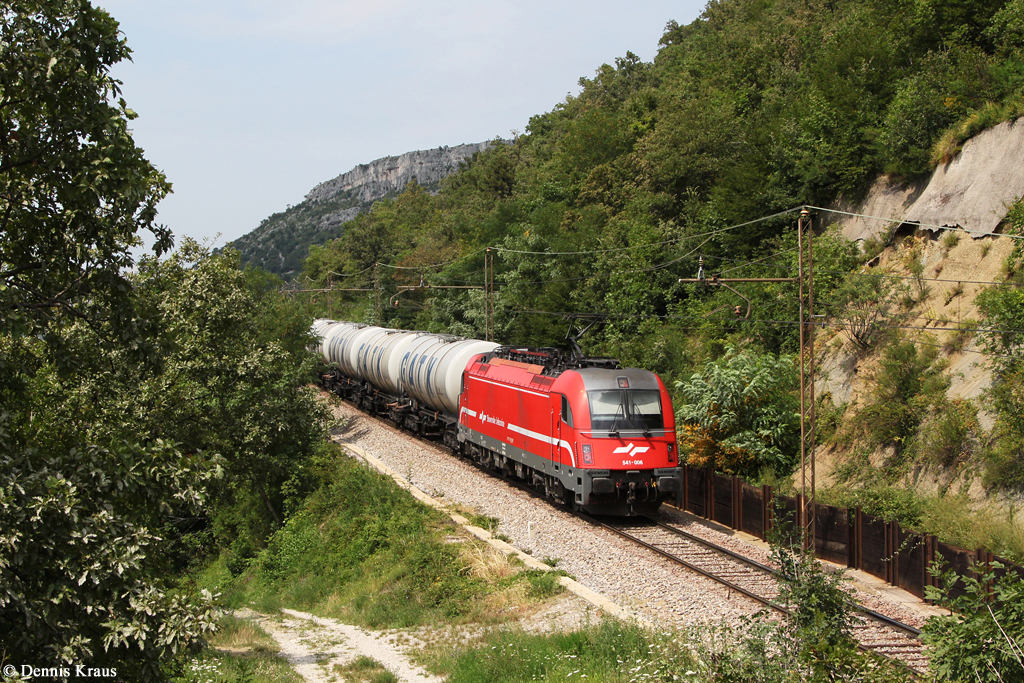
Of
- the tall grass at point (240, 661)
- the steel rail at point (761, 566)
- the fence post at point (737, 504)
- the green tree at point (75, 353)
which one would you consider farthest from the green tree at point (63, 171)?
Answer: the fence post at point (737, 504)

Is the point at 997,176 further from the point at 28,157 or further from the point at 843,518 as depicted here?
the point at 28,157

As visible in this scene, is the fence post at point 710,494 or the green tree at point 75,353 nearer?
the green tree at point 75,353

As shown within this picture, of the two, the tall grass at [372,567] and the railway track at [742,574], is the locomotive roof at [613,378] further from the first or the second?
the tall grass at [372,567]

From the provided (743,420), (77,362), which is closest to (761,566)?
(743,420)

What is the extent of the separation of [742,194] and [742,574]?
74.1 feet

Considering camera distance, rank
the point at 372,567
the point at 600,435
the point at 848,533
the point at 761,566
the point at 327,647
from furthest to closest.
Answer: the point at 372,567 → the point at 600,435 → the point at 848,533 → the point at 761,566 → the point at 327,647

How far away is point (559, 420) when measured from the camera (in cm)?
1831

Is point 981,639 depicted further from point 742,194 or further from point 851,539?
point 742,194

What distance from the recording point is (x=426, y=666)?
11.7 meters

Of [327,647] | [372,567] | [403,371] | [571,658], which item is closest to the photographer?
[571,658]

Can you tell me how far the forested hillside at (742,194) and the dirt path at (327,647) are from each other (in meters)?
10.7

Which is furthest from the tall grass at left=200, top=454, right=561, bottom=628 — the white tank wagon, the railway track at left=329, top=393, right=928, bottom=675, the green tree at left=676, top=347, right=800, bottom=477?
the green tree at left=676, top=347, right=800, bottom=477

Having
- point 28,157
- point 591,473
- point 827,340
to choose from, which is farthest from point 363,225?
point 28,157

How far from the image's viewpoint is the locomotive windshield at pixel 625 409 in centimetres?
1748
